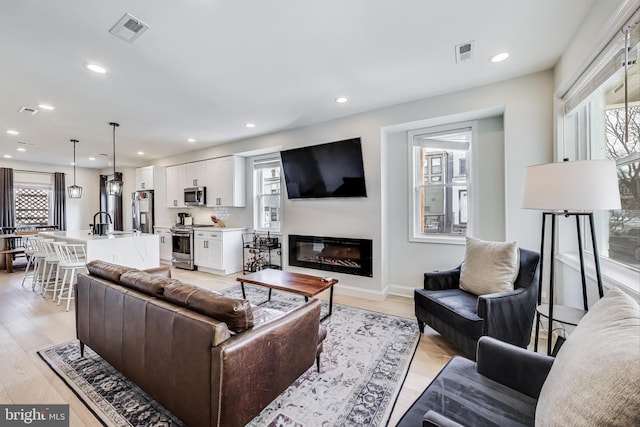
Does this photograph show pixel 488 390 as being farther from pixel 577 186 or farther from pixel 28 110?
pixel 28 110

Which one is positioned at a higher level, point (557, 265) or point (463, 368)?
point (557, 265)

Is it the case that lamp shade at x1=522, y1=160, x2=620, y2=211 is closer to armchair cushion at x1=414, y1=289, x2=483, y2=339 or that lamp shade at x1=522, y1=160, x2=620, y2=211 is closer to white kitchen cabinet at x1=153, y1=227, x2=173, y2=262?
armchair cushion at x1=414, y1=289, x2=483, y2=339

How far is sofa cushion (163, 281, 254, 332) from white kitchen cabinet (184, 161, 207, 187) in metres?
4.78

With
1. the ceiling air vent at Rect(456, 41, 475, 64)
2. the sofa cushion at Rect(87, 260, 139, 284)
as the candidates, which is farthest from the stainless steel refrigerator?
the ceiling air vent at Rect(456, 41, 475, 64)

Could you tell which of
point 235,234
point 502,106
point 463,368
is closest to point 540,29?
point 502,106

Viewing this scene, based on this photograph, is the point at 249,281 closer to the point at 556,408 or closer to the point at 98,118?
the point at 556,408

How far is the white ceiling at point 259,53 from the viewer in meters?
1.84

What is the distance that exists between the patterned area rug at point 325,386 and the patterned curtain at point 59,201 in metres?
7.04

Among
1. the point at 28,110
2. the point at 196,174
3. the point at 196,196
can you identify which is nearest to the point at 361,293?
the point at 196,196

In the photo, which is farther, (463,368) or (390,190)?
(390,190)

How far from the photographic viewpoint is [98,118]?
12.7ft

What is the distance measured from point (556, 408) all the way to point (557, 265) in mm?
2449

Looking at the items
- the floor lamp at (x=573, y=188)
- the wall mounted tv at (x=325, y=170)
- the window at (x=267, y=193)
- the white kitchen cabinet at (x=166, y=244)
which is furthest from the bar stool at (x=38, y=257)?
the floor lamp at (x=573, y=188)

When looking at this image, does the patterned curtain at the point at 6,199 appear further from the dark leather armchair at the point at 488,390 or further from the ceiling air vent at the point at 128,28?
the dark leather armchair at the point at 488,390
